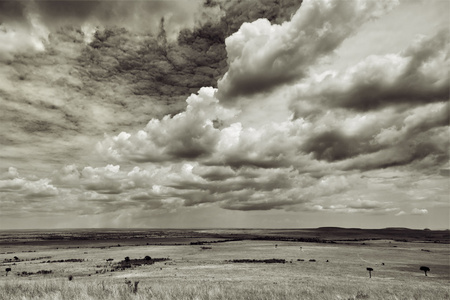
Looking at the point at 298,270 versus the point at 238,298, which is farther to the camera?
the point at 298,270

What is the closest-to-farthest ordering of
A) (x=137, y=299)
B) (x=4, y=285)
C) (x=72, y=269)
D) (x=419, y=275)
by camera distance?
(x=137, y=299)
(x=4, y=285)
(x=419, y=275)
(x=72, y=269)

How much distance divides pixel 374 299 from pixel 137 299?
9.09 metres

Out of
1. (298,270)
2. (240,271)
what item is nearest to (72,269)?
(240,271)

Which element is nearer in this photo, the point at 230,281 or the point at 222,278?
the point at 230,281

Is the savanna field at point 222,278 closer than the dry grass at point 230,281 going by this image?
No

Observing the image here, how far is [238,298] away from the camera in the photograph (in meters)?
11.9

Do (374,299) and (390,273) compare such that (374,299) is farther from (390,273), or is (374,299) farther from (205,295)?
(390,273)

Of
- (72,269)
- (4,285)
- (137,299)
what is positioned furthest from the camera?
(72,269)

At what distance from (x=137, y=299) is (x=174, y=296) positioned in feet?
4.80

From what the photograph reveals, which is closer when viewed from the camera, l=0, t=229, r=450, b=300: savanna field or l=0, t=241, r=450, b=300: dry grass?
l=0, t=241, r=450, b=300: dry grass

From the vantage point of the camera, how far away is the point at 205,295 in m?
12.3

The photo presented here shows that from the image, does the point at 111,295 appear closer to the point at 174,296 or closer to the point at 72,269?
the point at 174,296

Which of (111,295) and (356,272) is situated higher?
(111,295)

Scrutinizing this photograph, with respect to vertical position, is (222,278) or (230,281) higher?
(230,281)
